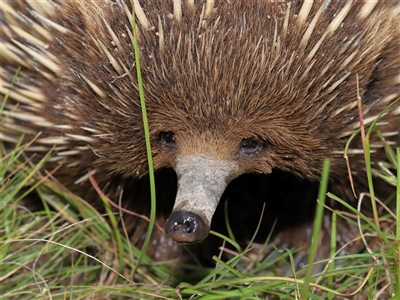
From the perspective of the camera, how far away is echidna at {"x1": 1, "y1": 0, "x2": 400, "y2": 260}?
4.84 ft

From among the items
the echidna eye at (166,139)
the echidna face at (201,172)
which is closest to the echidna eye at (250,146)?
the echidna face at (201,172)

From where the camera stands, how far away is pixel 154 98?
1.53 metres

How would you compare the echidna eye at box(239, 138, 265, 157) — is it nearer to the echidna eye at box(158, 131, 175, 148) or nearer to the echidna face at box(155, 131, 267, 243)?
the echidna face at box(155, 131, 267, 243)

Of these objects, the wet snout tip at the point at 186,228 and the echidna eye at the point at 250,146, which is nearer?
the wet snout tip at the point at 186,228

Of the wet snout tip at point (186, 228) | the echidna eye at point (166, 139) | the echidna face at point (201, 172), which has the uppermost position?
the echidna eye at point (166, 139)

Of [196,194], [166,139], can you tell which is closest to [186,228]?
[196,194]

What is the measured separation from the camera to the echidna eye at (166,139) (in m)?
1.59

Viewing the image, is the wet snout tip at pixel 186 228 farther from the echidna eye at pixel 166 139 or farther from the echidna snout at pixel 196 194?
the echidna eye at pixel 166 139

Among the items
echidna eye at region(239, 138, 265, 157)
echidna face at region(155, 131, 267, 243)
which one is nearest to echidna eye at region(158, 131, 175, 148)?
echidna face at region(155, 131, 267, 243)

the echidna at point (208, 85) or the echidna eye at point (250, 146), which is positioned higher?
the echidna at point (208, 85)

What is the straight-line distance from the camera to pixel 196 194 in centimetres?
148

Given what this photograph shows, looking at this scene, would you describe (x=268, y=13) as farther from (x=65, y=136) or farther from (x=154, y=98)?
(x=65, y=136)

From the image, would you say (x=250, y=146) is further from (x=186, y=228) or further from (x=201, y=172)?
(x=186, y=228)

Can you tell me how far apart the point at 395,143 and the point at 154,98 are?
2.22ft
